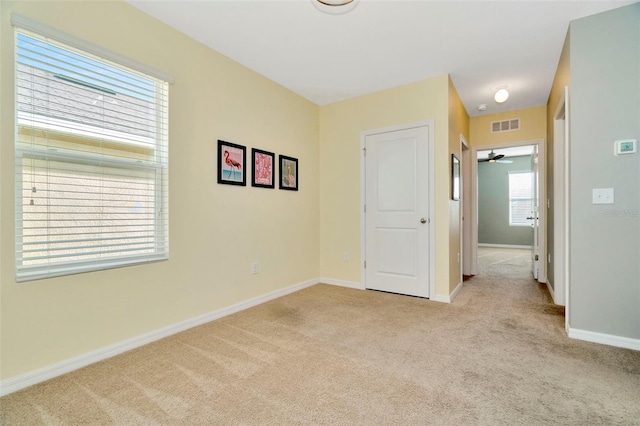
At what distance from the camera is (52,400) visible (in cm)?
161

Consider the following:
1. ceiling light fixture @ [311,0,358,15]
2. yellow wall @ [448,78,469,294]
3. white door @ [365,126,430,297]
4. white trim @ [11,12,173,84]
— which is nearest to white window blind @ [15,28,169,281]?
white trim @ [11,12,173,84]

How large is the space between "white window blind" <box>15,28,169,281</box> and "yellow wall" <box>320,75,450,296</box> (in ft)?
7.55

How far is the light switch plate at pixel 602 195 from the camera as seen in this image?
2244 mm

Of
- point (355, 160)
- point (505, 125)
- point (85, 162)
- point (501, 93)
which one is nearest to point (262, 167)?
point (355, 160)

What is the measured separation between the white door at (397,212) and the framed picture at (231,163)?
5.45 feet

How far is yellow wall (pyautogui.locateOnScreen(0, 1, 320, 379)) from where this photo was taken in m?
1.73

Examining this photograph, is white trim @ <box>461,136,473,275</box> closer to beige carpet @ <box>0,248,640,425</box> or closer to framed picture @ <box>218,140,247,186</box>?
beige carpet @ <box>0,248,640,425</box>

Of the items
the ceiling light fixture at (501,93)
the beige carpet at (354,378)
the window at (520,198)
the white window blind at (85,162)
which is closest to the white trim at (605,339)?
the beige carpet at (354,378)

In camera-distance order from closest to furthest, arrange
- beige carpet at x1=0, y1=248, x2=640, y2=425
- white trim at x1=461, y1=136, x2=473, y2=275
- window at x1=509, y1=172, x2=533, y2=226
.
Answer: beige carpet at x1=0, y1=248, x2=640, y2=425
white trim at x1=461, y1=136, x2=473, y2=275
window at x1=509, y1=172, x2=533, y2=226

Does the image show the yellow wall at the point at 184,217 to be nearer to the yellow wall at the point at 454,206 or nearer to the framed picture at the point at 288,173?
the framed picture at the point at 288,173

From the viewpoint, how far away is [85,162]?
6.60 feet

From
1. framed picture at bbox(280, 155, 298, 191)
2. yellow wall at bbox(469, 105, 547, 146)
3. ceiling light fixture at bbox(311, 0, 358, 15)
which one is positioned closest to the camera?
ceiling light fixture at bbox(311, 0, 358, 15)

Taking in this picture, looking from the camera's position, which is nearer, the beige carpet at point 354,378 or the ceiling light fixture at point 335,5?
the beige carpet at point 354,378

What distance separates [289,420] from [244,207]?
83.8 inches
